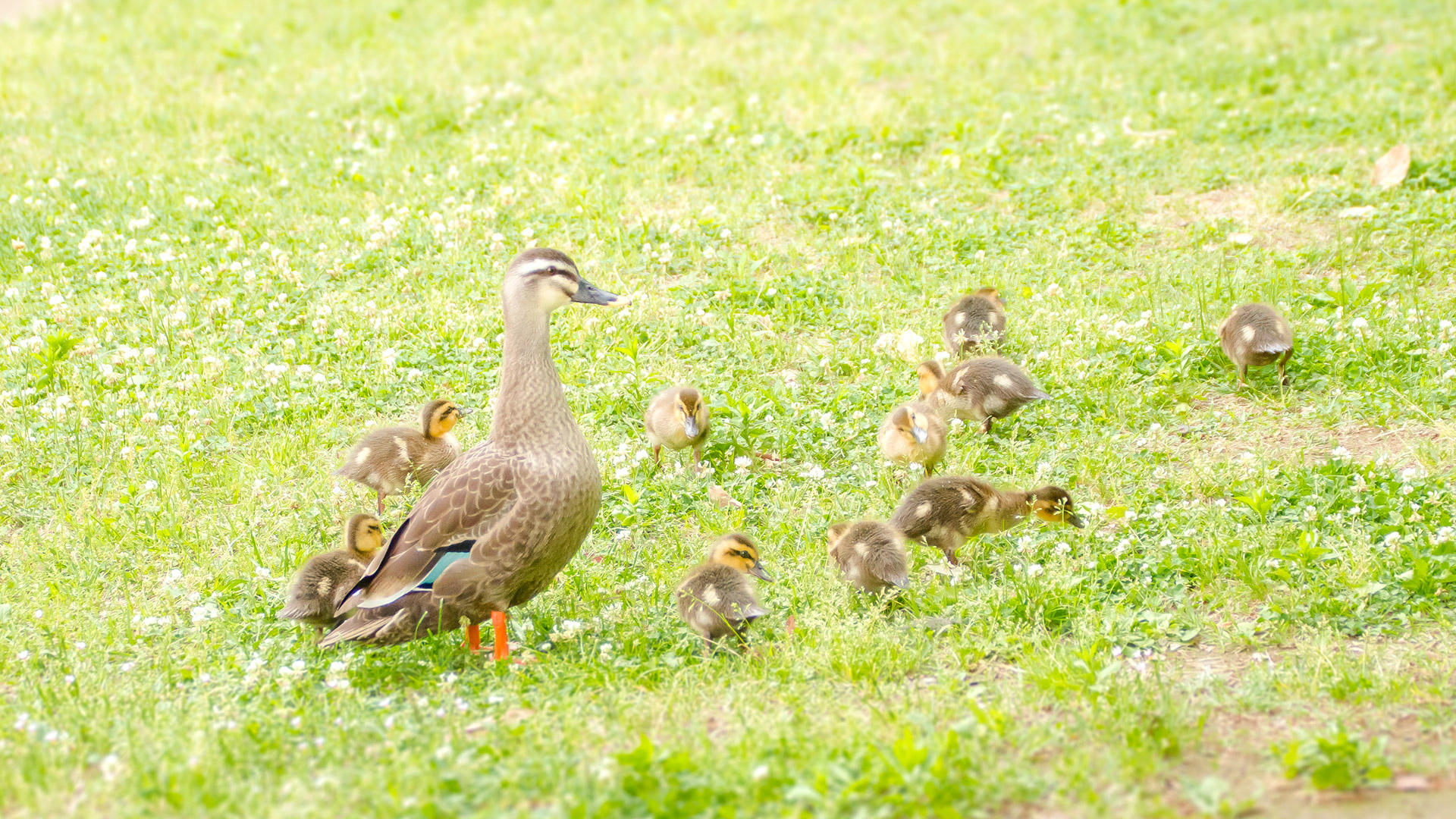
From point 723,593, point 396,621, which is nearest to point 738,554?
point 723,593

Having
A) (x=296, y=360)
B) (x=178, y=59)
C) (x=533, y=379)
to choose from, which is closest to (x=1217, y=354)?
(x=533, y=379)

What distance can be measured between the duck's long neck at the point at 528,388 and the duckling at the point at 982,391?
8.83 ft

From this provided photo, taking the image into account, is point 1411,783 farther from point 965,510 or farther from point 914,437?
point 914,437

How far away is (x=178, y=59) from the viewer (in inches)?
631

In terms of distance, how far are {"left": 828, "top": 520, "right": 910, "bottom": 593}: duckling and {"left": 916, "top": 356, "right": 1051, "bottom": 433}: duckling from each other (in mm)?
1720

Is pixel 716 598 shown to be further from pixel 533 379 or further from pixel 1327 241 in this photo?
pixel 1327 241

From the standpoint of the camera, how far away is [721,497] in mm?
7371

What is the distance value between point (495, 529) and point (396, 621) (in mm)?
624

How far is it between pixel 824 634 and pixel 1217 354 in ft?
14.0

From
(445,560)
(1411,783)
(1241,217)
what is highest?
(1241,217)

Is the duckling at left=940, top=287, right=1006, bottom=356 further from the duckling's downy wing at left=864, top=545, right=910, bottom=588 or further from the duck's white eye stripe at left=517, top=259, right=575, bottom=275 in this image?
the duck's white eye stripe at left=517, top=259, right=575, bottom=275

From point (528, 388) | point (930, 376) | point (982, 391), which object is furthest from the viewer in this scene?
point (930, 376)

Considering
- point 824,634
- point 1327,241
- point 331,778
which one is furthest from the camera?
point 1327,241

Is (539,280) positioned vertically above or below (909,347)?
above
